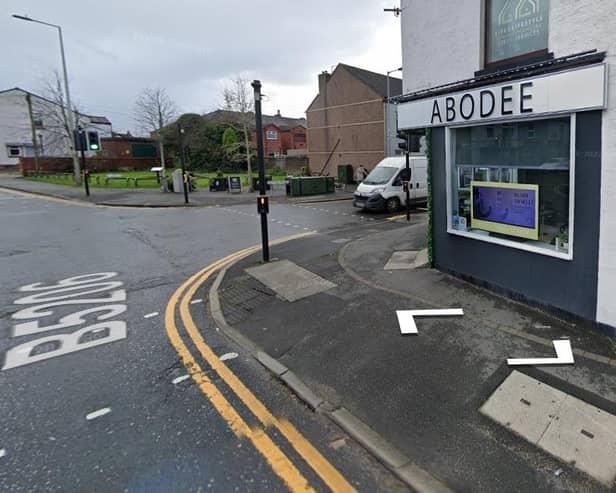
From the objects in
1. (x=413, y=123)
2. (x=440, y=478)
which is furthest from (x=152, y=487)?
(x=413, y=123)

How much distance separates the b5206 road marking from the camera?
4.98 metres

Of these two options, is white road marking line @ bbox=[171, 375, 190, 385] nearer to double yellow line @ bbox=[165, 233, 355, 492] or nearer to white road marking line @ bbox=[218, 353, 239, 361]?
double yellow line @ bbox=[165, 233, 355, 492]

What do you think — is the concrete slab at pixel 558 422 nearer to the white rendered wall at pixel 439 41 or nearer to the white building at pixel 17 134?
the white rendered wall at pixel 439 41

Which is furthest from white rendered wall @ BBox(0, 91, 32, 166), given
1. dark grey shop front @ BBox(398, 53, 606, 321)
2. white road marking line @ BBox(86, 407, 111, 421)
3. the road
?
white road marking line @ BBox(86, 407, 111, 421)

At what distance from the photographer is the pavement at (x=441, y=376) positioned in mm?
2914

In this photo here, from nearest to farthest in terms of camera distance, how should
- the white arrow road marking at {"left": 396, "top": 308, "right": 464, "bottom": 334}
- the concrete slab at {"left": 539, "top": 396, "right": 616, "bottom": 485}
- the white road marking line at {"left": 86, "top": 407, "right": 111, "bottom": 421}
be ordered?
the concrete slab at {"left": 539, "top": 396, "right": 616, "bottom": 485} → the white road marking line at {"left": 86, "top": 407, "right": 111, "bottom": 421} → the white arrow road marking at {"left": 396, "top": 308, "right": 464, "bottom": 334}

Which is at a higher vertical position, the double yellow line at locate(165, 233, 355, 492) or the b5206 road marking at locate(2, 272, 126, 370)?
the b5206 road marking at locate(2, 272, 126, 370)

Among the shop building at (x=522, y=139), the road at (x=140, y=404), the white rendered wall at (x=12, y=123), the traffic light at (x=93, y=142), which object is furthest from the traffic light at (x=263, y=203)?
the white rendered wall at (x=12, y=123)

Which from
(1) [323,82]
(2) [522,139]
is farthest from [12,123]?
(2) [522,139]

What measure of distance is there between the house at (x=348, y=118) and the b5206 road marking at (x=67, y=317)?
25.3 metres

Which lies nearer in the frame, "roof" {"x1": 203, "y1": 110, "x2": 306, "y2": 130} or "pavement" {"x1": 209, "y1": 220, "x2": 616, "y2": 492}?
"pavement" {"x1": 209, "y1": 220, "x2": 616, "y2": 492}

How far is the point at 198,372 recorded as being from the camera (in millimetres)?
4402

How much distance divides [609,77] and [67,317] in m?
7.65

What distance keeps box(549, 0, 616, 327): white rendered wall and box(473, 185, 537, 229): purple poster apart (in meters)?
1.08
